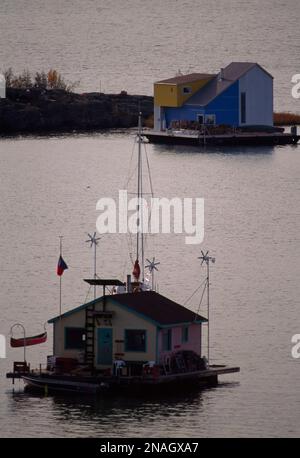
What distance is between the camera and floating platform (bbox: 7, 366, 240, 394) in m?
→ 58.6

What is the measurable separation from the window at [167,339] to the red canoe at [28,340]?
12.3 feet

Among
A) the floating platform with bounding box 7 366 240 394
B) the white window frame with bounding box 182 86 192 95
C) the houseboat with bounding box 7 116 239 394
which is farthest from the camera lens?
the white window frame with bounding box 182 86 192 95

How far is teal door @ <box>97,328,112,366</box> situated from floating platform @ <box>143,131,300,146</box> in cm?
6332

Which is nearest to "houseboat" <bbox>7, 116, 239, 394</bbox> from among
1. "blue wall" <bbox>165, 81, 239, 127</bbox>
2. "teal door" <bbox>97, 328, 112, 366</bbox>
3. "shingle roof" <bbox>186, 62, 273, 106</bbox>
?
"teal door" <bbox>97, 328, 112, 366</bbox>

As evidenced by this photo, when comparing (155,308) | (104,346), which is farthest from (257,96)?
(104,346)

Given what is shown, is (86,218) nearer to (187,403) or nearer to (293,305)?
(293,305)

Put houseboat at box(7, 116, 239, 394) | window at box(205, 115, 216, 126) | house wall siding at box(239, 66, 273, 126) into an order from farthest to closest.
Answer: house wall siding at box(239, 66, 273, 126) → window at box(205, 115, 216, 126) → houseboat at box(7, 116, 239, 394)

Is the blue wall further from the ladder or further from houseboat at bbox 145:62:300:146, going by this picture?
the ladder

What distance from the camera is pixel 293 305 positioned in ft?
234

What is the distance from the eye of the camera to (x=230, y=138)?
404ft

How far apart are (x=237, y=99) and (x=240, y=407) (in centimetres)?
6764

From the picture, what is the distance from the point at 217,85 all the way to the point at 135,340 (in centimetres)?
6733

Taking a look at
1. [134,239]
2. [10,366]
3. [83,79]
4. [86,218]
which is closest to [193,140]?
[86,218]

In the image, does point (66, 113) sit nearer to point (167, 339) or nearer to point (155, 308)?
point (155, 308)
